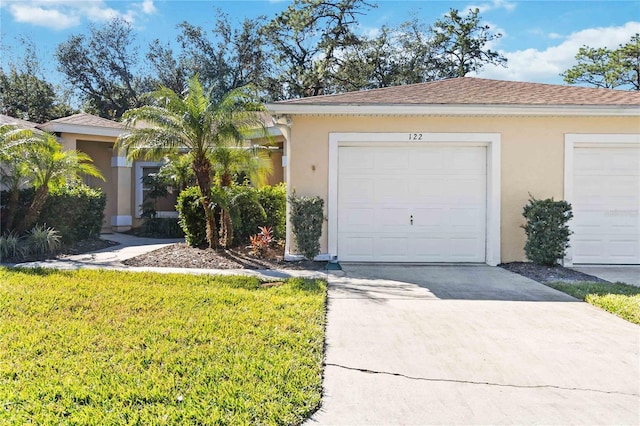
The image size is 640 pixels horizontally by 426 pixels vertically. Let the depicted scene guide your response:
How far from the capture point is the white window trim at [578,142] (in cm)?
908

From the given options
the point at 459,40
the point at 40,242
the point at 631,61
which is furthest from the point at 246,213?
the point at 631,61

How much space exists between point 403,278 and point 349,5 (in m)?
20.4

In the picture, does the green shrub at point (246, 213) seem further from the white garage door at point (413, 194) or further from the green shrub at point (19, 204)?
the green shrub at point (19, 204)

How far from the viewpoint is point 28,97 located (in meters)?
24.9

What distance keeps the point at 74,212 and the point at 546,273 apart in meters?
10.9

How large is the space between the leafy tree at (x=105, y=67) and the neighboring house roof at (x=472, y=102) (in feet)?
68.7

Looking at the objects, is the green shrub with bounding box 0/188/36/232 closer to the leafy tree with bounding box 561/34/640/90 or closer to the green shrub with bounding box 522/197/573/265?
the green shrub with bounding box 522/197/573/265

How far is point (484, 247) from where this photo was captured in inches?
370

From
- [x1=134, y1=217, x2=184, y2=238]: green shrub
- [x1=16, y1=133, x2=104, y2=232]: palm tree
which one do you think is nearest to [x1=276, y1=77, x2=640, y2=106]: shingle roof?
[x1=16, y1=133, x2=104, y2=232]: palm tree

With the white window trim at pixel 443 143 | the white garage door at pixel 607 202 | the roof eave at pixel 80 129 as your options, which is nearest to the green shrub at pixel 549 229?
the white window trim at pixel 443 143

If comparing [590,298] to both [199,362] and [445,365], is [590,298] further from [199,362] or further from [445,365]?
[199,362]

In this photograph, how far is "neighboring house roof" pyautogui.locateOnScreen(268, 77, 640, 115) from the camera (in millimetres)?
8750

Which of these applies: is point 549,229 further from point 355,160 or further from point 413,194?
point 355,160

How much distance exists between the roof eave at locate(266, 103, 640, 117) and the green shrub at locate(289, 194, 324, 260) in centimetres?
190
